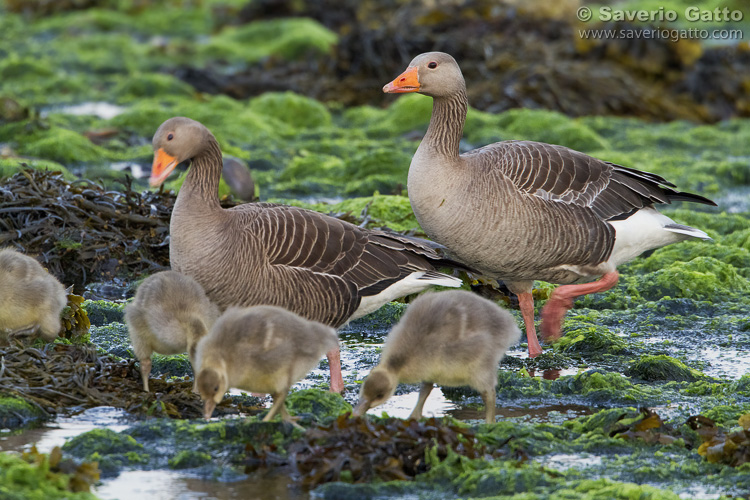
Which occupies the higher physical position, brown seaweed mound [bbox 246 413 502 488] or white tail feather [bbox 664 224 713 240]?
white tail feather [bbox 664 224 713 240]

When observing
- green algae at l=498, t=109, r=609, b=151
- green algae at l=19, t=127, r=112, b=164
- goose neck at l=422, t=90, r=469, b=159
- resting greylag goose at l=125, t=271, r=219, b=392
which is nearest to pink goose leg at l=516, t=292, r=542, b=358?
goose neck at l=422, t=90, r=469, b=159

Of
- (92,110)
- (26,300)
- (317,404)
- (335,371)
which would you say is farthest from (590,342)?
(92,110)

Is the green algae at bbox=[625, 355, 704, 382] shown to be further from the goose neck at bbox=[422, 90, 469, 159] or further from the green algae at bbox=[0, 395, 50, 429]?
the green algae at bbox=[0, 395, 50, 429]

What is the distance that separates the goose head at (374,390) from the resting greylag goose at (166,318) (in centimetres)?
114

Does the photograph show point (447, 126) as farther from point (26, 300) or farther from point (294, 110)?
point (294, 110)

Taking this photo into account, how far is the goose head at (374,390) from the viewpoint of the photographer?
561cm

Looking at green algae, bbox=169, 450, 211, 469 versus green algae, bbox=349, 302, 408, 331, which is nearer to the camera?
green algae, bbox=169, 450, 211, 469

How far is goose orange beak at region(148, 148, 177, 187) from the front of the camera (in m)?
6.85

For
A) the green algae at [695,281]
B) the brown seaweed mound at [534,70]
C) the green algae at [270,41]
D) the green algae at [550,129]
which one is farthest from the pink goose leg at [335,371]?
the green algae at [270,41]

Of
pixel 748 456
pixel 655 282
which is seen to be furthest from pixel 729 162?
pixel 748 456

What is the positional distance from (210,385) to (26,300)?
1852mm

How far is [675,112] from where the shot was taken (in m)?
18.2

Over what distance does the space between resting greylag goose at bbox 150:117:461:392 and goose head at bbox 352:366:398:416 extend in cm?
107

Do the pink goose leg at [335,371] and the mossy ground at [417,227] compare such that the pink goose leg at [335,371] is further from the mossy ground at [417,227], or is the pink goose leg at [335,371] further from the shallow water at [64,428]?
the shallow water at [64,428]
